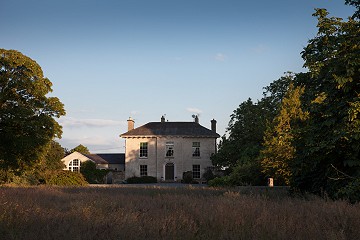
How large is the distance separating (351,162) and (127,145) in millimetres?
37861

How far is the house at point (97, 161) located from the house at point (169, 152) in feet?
16.0

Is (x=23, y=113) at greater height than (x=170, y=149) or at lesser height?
greater

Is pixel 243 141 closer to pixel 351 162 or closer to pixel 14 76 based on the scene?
pixel 14 76

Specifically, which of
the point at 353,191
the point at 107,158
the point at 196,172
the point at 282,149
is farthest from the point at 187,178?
the point at 353,191

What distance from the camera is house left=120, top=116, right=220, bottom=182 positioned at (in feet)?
151

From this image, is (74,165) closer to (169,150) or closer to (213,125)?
(169,150)

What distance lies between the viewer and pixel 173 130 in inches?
1857

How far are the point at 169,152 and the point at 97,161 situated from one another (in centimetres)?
1068

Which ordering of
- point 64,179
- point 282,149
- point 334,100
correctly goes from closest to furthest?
1. point 334,100
2. point 282,149
3. point 64,179

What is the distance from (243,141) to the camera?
34.8 meters

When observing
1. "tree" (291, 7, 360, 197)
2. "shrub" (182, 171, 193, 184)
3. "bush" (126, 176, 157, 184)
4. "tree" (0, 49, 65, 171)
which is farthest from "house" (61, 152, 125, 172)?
"tree" (291, 7, 360, 197)

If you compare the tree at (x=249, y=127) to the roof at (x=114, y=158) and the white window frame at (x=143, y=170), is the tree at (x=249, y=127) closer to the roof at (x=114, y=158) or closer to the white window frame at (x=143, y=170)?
the white window frame at (x=143, y=170)

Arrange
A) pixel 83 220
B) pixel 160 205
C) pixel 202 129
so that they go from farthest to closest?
pixel 202 129 < pixel 160 205 < pixel 83 220

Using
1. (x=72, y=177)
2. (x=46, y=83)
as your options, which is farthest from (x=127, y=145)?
(x=46, y=83)
